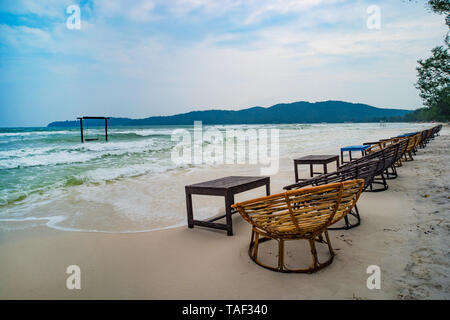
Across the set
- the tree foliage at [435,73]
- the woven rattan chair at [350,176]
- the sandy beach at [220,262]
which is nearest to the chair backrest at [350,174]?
the woven rattan chair at [350,176]

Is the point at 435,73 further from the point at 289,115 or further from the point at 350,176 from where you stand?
the point at 289,115

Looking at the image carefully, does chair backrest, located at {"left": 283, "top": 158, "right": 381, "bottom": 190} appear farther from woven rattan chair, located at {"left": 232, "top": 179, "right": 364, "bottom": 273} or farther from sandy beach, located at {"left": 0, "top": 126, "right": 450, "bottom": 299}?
woven rattan chair, located at {"left": 232, "top": 179, "right": 364, "bottom": 273}

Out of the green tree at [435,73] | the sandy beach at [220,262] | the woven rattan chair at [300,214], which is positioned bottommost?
the sandy beach at [220,262]

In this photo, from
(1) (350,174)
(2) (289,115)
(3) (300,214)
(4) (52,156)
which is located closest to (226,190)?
(3) (300,214)

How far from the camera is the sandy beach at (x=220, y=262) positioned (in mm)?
2172

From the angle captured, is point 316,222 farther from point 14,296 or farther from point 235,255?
point 14,296

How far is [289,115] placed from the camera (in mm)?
118938

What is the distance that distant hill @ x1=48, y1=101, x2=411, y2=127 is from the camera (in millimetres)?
105500

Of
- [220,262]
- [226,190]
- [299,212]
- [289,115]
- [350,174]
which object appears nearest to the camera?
[299,212]

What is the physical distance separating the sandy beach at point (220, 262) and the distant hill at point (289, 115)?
99.0 meters

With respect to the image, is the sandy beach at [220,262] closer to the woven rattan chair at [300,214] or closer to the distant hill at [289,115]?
the woven rattan chair at [300,214]

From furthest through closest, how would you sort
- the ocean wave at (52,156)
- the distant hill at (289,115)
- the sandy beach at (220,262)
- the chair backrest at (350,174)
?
1. the distant hill at (289,115)
2. the ocean wave at (52,156)
3. the chair backrest at (350,174)
4. the sandy beach at (220,262)

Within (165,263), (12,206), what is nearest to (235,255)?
(165,263)

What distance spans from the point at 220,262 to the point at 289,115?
120751 mm
